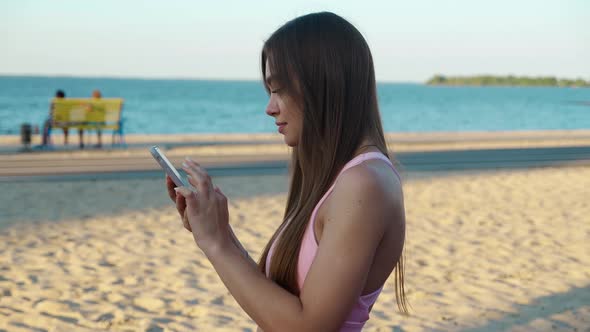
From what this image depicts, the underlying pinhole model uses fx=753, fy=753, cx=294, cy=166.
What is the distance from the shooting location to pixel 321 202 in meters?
1.70

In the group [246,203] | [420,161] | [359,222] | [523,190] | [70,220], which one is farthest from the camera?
[420,161]

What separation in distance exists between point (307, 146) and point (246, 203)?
8870 millimetres

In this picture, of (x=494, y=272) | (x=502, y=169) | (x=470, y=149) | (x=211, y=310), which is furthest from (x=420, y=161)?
(x=211, y=310)

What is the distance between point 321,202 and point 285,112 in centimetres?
24

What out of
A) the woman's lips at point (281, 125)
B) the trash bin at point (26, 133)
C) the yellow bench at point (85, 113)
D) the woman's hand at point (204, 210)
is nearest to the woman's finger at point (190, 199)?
the woman's hand at point (204, 210)

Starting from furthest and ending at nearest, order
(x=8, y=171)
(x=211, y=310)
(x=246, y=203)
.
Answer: (x=8, y=171) < (x=246, y=203) < (x=211, y=310)

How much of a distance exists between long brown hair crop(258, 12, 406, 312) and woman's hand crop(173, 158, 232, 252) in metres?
0.17

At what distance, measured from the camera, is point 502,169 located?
15.2 metres

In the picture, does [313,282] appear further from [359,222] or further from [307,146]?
[307,146]

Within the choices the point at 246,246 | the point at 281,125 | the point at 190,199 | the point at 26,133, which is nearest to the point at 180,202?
the point at 190,199

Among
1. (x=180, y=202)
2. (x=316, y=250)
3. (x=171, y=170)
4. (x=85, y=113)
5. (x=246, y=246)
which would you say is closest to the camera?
(x=316, y=250)

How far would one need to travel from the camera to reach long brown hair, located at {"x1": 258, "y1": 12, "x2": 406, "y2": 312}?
67.1 inches

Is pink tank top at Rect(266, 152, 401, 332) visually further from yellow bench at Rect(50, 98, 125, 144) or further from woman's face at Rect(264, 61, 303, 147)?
yellow bench at Rect(50, 98, 125, 144)

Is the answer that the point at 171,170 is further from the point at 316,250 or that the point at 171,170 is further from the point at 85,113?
the point at 85,113
